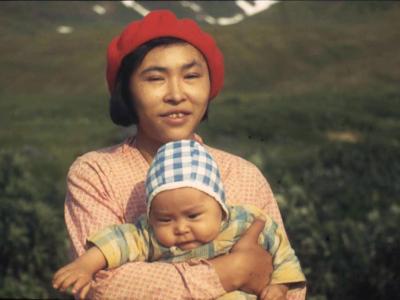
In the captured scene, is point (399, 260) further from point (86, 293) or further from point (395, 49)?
Answer: point (395, 49)

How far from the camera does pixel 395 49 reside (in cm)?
1355

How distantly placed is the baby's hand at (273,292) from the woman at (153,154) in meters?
0.03

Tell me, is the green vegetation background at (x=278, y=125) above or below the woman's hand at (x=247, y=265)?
below

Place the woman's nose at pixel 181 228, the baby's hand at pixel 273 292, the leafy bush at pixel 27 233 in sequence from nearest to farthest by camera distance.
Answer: the woman's nose at pixel 181 228 < the baby's hand at pixel 273 292 < the leafy bush at pixel 27 233

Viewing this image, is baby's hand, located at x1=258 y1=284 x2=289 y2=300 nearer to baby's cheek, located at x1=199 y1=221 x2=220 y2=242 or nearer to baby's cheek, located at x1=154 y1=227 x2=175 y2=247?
baby's cheek, located at x1=199 y1=221 x2=220 y2=242

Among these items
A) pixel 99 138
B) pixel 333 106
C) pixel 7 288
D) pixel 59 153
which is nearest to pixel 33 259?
pixel 7 288

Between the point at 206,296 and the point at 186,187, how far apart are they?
0.38 meters

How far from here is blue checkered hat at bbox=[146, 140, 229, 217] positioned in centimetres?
314

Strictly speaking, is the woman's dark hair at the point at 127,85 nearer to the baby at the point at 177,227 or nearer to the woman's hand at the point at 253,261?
the baby at the point at 177,227

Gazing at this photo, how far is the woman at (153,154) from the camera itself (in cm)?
319

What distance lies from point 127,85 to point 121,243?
723mm

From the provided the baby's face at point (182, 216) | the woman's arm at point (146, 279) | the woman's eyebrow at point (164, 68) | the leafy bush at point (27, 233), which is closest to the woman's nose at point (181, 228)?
the baby's face at point (182, 216)

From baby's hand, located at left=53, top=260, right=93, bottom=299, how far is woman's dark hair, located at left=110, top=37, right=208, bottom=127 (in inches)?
30.3

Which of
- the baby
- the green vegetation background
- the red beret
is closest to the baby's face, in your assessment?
the baby
